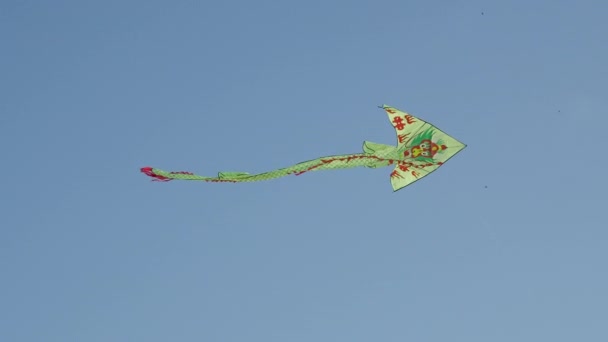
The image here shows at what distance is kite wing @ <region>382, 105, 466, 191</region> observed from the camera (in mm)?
31509

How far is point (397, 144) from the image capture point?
31.7m

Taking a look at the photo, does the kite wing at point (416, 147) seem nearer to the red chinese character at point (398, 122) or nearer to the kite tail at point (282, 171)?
the red chinese character at point (398, 122)

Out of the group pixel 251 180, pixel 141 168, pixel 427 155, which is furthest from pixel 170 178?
pixel 427 155

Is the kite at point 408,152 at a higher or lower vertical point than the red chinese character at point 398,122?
lower

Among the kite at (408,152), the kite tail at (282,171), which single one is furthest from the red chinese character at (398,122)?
the kite tail at (282,171)

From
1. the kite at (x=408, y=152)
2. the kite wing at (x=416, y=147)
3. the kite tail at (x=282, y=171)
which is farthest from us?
the kite wing at (x=416, y=147)

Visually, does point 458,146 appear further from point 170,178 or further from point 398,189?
point 170,178

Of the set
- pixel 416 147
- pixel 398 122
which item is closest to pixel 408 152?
pixel 416 147

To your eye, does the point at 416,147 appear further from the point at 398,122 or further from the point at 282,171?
the point at 282,171

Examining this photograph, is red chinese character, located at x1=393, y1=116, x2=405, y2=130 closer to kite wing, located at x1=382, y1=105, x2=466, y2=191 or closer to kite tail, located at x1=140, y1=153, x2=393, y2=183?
kite wing, located at x1=382, y1=105, x2=466, y2=191

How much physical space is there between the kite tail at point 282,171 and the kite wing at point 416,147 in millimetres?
1413

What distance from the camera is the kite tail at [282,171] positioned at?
28781mm

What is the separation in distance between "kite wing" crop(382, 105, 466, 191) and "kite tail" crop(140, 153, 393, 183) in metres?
1.41

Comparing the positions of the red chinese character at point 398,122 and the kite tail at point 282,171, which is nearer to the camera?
the kite tail at point 282,171
